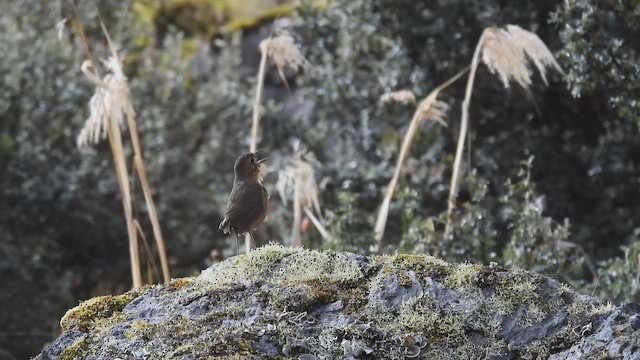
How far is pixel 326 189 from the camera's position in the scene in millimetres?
8570

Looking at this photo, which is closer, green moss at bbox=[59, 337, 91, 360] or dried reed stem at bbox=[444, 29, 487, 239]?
green moss at bbox=[59, 337, 91, 360]

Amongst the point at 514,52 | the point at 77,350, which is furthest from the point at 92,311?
the point at 514,52

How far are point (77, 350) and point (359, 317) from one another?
906 millimetres

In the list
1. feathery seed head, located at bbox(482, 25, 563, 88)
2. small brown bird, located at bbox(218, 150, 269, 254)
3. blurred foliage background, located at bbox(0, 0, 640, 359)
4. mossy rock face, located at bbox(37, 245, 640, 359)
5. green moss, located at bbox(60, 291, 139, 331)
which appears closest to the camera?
mossy rock face, located at bbox(37, 245, 640, 359)

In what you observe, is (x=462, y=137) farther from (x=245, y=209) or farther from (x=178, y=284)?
(x=178, y=284)

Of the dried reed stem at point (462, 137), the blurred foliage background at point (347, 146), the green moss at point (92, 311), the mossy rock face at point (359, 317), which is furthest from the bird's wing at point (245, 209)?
the blurred foliage background at point (347, 146)

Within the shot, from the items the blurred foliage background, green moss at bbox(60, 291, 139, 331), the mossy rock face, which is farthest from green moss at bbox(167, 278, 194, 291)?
the blurred foliage background

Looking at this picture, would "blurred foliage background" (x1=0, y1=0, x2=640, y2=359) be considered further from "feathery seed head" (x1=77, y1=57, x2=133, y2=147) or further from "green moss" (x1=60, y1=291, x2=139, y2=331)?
"green moss" (x1=60, y1=291, x2=139, y2=331)

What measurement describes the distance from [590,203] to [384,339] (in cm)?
578

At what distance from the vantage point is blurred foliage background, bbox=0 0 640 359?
6945 millimetres

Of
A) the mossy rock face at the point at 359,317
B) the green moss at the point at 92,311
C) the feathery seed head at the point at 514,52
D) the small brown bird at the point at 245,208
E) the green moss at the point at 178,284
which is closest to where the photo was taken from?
the mossy rock face at the point at 359,317

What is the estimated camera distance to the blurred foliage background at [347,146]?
6945mm

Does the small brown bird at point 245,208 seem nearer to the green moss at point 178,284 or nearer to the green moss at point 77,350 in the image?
the green moss at point 178,284

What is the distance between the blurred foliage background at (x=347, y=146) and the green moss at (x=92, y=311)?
10.0ft
